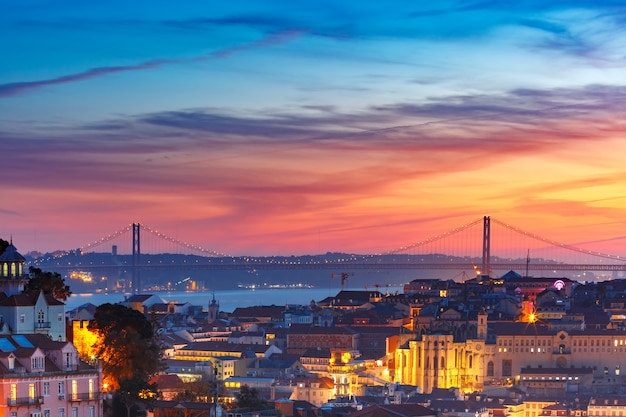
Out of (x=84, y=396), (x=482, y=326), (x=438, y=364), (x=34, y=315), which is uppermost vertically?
(x=34, y=315)

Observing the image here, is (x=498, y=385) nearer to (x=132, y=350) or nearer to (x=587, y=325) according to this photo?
(x=587, y=325)

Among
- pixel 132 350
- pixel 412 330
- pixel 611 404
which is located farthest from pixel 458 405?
pixel 132 350

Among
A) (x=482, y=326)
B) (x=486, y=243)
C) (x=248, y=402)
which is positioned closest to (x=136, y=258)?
(x=486, y=243)

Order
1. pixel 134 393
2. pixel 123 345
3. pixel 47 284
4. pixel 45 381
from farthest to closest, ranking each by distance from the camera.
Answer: pixel 47 284, pixel 123 345, pixel 134 393, pixel 45 381

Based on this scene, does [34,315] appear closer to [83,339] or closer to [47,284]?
[83,339]

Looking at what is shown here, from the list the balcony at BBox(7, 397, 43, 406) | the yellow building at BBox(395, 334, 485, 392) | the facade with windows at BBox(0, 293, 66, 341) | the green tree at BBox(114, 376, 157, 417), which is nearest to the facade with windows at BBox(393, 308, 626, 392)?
the yellow building at BBox(395, 334, 485, 392)
